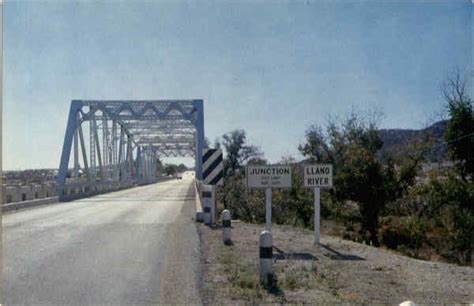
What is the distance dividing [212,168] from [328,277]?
6904 mm

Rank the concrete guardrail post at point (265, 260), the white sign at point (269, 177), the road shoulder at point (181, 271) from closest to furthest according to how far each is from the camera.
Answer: the road shoulder at point (181, 271) < the concrete guardrail post at point (265, 260) < the white sign at point (269, 177)

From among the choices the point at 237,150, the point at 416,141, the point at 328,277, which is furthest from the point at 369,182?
the point at 237,150

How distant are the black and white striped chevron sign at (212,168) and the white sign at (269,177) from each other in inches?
124

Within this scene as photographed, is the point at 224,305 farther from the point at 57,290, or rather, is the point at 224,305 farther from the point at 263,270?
the point at 57,290

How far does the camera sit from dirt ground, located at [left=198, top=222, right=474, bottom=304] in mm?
5918

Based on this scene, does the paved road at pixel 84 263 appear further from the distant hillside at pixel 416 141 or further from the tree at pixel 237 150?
the tree at pixel 237 150

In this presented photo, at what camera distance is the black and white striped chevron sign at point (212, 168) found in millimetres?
13438

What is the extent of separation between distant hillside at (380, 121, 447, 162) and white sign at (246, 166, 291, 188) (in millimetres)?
8245

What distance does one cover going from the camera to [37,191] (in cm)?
2597

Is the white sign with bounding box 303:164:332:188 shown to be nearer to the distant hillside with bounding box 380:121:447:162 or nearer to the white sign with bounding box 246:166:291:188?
the white sign with bounding box 246:166:291:188

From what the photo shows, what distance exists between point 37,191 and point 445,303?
923 inches

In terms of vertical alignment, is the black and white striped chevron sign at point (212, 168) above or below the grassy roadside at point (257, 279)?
above

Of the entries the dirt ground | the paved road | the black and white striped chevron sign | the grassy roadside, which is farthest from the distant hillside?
the grassy roadside

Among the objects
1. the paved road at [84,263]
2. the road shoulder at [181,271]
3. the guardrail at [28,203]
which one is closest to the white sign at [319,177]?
the road shoulder at [181,271]
